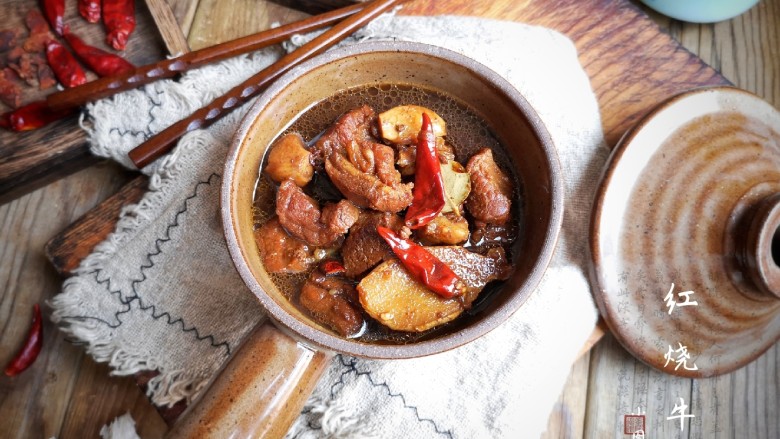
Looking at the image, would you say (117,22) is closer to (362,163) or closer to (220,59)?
(220,59)

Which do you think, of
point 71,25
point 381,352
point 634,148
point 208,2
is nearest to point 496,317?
point 381,352

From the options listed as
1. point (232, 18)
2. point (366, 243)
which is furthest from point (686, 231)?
point (232, 18)

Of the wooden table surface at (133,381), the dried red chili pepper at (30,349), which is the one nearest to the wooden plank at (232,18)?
the wooden table surface at (133,381)

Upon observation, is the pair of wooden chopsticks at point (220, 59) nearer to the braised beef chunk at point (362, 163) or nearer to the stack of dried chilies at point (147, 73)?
the stack of dried chilies at point (147, 73)

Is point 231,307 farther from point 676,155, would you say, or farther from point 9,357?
point 676,155

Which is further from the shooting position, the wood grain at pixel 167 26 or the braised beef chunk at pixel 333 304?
the wood grain at pixel 167 26
